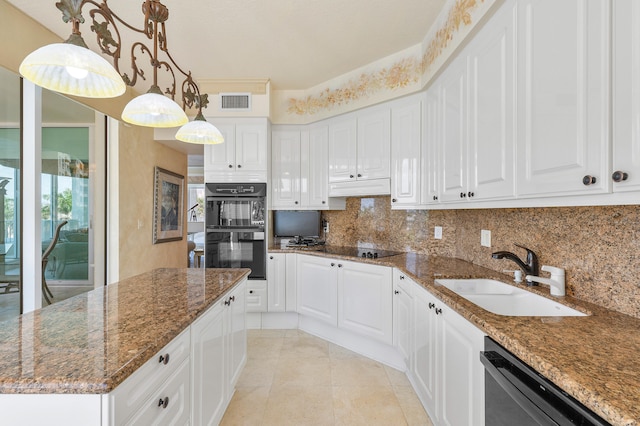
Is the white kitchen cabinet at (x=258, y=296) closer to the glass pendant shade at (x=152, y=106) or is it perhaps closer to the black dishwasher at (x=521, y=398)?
the glass pendant shade at (x=152, y=106)

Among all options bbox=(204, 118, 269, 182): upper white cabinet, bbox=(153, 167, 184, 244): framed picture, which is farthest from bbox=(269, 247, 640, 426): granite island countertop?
bbox=(153, 167, 184, 244): framed picture

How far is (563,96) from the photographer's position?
1035mm

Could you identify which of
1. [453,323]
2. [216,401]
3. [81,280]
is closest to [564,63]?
[453,323]

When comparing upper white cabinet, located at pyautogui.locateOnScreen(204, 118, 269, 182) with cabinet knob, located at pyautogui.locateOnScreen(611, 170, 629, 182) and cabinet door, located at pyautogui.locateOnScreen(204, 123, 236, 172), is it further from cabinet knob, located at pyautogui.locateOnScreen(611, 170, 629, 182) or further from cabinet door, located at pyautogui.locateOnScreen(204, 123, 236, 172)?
cabinet knob, located at pyautogui.locateOnScreen(611, 170, 629, 182)

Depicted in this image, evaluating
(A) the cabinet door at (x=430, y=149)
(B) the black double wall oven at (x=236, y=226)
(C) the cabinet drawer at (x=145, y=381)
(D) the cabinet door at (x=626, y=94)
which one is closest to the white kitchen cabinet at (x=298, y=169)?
(B) the black double wall oven at (x=236, y=226)

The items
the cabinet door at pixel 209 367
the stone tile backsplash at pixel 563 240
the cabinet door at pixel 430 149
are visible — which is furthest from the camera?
the cabinet door at pixel 430 149

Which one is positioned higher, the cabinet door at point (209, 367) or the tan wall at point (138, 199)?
the tan wall at point (138, 199)

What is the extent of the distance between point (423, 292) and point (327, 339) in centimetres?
155

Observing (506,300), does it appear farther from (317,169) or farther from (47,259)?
(47,259)

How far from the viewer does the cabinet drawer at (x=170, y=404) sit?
88cm

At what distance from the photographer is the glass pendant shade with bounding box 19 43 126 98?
94 cm

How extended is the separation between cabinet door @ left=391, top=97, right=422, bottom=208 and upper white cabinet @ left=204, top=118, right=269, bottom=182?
4.71 feet

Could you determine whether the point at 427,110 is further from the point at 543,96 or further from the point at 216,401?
the point at 216,401

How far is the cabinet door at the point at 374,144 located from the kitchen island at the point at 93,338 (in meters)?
1.83
